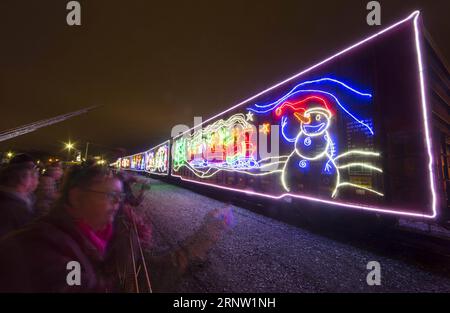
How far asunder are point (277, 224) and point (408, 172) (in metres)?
3.30

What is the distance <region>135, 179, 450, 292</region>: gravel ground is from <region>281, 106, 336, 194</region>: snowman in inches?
47.8

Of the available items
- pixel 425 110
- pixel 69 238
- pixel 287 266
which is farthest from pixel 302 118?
pixel 69 238

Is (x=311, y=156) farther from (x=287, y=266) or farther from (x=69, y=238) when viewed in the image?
(x=69, y=238)

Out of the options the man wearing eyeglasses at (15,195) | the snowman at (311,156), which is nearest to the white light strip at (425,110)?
the snowman at (311,156)

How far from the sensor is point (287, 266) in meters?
3.70

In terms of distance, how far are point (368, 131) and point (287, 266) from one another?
A: 2.99 meters

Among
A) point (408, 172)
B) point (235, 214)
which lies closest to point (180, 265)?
point (235, 214)

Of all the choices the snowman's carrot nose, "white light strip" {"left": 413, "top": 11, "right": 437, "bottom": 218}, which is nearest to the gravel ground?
"white light strip" {"left": 413, "top": 11, "right": 437, "bottom": 218}

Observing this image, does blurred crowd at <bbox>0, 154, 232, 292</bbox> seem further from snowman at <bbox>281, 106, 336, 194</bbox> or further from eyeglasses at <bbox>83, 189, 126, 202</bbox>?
snowman at <bbox>281, 106, 336, 194</bbox>

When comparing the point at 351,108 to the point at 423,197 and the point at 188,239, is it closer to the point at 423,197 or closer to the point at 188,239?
the point at 423,197

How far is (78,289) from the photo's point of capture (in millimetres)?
1348

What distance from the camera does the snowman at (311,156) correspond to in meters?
5.04

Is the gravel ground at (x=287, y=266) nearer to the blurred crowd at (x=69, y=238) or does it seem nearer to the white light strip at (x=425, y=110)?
the blurred crowd at (x=69, y=238)

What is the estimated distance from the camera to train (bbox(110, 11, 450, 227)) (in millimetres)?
3680
